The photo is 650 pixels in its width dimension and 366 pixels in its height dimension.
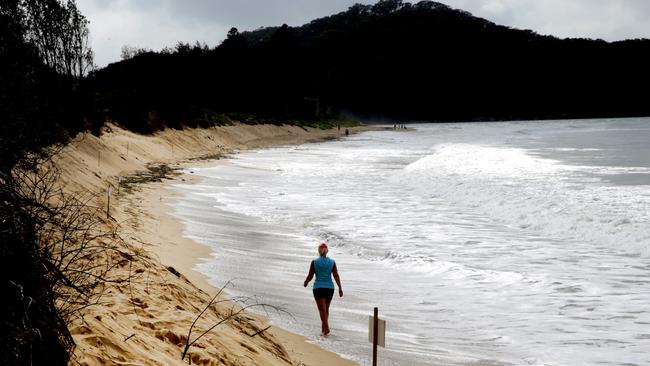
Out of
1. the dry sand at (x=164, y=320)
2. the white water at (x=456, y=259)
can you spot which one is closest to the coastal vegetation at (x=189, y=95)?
the dry sand at (x=164, y=320)

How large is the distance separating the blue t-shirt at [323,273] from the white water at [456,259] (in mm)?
530

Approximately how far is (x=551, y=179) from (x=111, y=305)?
2233 centimetres

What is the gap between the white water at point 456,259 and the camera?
7.48m

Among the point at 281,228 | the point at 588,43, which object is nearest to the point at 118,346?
the point at 281,228

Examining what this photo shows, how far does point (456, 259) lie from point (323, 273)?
14.4ft

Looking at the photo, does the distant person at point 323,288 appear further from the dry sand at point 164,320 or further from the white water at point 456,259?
the dry sand at point 164,320

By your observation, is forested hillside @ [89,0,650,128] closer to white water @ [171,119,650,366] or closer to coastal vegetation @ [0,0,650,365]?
coastal vegetation @ [0,0,650,365]

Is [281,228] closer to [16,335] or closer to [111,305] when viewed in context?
[111,305]

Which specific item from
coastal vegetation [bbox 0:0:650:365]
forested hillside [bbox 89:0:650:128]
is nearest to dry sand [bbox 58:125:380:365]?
coastal vegetation [bbox 0:0:650:365]

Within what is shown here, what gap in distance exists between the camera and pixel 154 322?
5691 mm

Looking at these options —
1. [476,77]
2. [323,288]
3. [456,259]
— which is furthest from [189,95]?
[476,77]

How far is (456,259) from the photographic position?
1174 centimetres

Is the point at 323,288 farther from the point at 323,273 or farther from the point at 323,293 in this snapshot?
the point at 323,273

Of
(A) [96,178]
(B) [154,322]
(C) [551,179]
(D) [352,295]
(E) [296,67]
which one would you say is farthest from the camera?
(E) [296,67]
